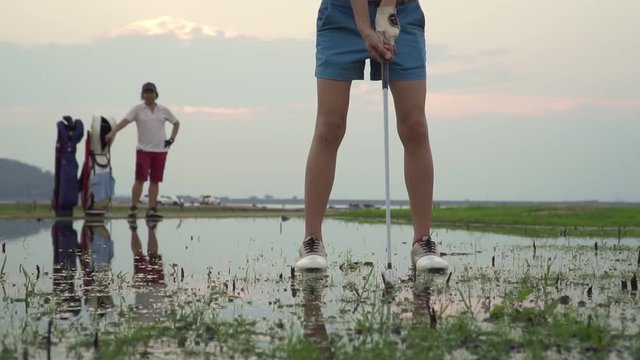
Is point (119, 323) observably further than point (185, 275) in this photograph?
No

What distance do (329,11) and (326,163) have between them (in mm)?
1147

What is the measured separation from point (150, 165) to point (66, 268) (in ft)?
31.1

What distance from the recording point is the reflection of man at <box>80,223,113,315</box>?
4387mm

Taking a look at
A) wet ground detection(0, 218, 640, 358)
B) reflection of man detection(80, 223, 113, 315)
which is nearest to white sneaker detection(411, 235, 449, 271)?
wet ground detection(0, 218, 640, 358)

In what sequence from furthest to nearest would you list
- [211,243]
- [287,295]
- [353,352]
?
[211,243], [287,295], [353,352]

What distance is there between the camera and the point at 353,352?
2.90 metres

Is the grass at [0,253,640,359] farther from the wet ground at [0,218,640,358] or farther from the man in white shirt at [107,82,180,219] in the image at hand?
the man in white shirt at [107,82,180,219]

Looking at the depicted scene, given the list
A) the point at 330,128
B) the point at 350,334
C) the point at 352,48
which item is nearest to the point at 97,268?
the point at 330,128

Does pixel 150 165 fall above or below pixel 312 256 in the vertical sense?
above

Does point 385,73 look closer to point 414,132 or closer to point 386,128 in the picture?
point 386,128

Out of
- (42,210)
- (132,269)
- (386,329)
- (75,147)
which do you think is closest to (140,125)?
(75,147)

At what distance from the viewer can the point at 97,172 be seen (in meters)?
15.1

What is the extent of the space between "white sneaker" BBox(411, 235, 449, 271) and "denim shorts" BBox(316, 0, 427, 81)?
1237mm

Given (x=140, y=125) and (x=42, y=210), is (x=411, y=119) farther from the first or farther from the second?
(x=42, y=210)
